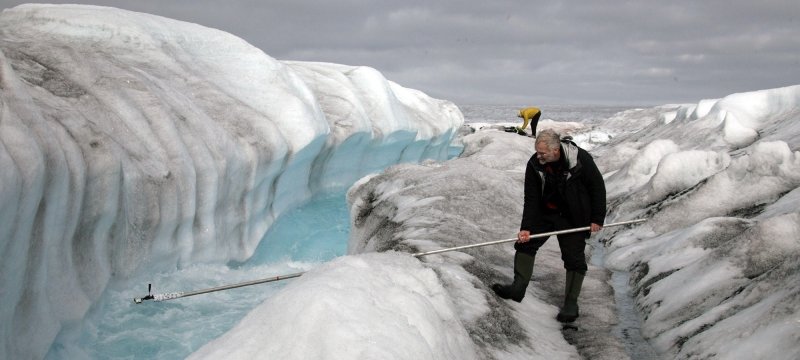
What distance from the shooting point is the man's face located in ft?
15.0

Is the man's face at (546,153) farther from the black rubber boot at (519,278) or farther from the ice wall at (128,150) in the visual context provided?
the ice wall at (128,150)

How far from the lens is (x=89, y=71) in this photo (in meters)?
8.80

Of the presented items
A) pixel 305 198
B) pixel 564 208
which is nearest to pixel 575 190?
pixel 564 208

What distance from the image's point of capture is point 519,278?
5.02m

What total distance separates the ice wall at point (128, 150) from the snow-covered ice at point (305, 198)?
0.03 m

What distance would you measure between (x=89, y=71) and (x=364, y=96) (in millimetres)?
10960

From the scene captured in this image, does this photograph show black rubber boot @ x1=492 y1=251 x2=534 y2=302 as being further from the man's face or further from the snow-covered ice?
the man's face

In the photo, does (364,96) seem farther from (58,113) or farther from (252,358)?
(252,358)

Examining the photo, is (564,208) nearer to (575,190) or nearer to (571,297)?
(575,190)

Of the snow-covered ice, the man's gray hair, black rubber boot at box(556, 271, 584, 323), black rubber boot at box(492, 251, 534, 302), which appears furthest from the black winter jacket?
the snow-covered ice

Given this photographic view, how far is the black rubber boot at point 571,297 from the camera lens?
16.2 ft

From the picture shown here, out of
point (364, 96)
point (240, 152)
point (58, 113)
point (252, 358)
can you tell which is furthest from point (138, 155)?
point (364, 96)

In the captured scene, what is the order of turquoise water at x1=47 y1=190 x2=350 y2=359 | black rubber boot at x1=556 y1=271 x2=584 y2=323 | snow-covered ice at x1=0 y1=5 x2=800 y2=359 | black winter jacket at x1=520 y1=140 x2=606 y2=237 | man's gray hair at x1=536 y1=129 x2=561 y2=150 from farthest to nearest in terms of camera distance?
turquoise water at x1=47 y1=190 x2=350 y2=359, black rubber boot at x1=556 y1=271 x2=584 y2=323, black winter jacket at x1=520 y1=140 x2=606 y2=237, man's gray hair at x1=536 y1=129 x2=561 y2=150, snow-covered ice at x1=0 y1=5 x2=800 y2=359

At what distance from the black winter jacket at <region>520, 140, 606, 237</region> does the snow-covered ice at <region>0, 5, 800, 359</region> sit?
80 centimetres
